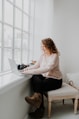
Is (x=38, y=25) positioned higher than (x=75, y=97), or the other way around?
(x=38, y=25)

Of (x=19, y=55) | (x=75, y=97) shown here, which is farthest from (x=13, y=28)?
(x=75, y=97)

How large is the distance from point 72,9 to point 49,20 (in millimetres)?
615

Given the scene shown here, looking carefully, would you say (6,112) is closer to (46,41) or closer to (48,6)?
(46,41)

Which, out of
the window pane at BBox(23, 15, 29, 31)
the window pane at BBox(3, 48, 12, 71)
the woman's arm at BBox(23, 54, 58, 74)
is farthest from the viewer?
the window pane at BBox(23, 15, 29, 31)

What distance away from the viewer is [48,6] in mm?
3736

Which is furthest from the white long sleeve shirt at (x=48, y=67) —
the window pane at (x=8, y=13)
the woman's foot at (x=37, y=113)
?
the window pane at (x=8, y=13)

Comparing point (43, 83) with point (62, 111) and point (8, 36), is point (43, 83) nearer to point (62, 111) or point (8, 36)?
point (62, 111)

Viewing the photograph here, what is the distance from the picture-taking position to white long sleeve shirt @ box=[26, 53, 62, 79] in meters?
2.80

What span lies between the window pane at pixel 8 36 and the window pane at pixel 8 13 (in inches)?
3.9

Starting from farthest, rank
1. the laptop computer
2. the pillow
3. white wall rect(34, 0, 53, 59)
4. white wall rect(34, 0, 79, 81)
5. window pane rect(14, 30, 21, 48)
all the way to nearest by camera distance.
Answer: white wall rect(34, 0, 79, 81) < white wall rect(34, 0, 53, 59) < the pillow < window pane rect(14, 30, 21, 48) < the laptop computer

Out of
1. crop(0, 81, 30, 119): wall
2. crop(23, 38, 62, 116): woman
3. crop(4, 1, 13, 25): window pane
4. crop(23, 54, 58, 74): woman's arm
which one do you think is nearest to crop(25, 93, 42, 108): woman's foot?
crop(23, 38, 62, 116): woman

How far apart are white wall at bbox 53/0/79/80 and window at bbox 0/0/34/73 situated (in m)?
0.70

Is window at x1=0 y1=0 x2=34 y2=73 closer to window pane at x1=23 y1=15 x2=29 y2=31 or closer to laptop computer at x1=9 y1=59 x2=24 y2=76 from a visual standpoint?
window pane at x1=23 y1=15 x2=29 y2=31

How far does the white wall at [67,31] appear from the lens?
13.1 feet
